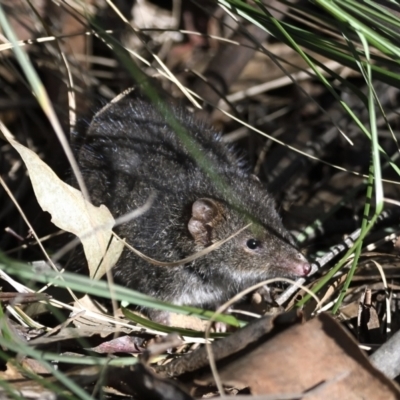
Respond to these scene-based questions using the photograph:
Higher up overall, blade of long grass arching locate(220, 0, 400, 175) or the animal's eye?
blade of long grass arching locate(220, 0, 400, 175)

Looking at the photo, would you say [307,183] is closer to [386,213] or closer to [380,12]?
[386,213]

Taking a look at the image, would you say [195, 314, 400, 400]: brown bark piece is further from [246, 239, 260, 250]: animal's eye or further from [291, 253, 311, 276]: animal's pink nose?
[246, 239, 260, 250]: animal's eye

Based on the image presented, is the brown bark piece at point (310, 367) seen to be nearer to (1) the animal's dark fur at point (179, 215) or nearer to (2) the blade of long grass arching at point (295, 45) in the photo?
(2) the blade of long grass arching at point (295, 45)

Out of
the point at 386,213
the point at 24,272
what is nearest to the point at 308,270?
the point at 386,213

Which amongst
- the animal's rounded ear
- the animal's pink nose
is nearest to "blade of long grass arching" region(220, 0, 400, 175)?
the animal's pink nose

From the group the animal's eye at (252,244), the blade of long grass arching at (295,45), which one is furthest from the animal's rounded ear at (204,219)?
the blade of long grass arching at (295,45)

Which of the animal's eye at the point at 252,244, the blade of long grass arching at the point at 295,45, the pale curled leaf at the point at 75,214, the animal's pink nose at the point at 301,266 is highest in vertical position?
the blade of long grass arching at the point at 295,45

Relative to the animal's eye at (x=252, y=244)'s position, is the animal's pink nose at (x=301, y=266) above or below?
above
